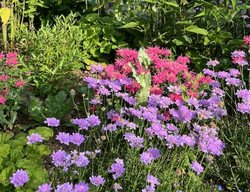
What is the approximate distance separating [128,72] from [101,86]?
301 millimetres

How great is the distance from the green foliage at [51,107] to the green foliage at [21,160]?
404mm

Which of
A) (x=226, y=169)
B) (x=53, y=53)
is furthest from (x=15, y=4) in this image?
(x=226, y=169)

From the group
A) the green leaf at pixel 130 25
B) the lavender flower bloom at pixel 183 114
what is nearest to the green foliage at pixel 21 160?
the lavender flower bloom at pixel 183 114

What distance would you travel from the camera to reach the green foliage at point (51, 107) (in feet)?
11.1

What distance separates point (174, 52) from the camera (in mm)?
4137

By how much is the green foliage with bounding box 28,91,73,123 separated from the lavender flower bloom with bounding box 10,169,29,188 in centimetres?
93

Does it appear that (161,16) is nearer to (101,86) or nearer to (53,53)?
(53,53)

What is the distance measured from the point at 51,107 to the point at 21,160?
2.71ft

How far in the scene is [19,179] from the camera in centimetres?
240

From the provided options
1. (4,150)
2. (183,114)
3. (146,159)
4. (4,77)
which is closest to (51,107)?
(4,77)

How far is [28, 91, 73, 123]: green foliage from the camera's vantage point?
3.40m

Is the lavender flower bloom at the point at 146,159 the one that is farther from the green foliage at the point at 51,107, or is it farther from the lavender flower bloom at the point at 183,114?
the green foliage at the point at 51,107

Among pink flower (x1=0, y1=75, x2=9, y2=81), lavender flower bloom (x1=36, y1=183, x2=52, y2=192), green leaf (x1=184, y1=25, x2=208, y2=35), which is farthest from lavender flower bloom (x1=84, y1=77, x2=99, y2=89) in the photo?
green leaf (x1=184, y1=25, x2=208, y2=35)

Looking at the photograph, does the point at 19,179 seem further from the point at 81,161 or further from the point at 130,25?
the point at 130,25
